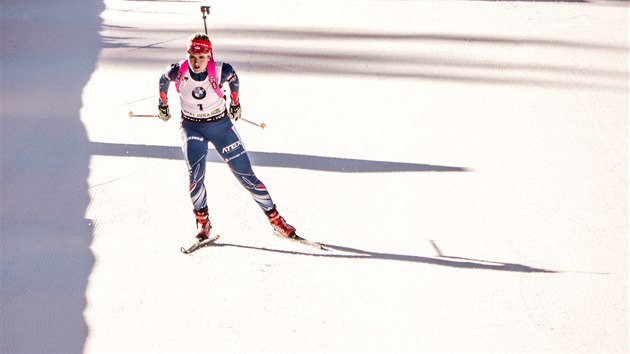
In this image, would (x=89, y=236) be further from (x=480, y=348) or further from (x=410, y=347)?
(x=480, y=348)

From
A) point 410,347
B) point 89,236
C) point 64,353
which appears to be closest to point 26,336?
point 64,353

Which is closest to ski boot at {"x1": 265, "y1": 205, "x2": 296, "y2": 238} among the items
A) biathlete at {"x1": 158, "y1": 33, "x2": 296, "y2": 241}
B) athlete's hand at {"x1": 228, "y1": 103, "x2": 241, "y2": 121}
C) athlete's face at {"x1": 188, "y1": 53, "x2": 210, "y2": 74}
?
biathlete at {"x1": 158, "y1": 33, "x2": 296, "y2": 241}

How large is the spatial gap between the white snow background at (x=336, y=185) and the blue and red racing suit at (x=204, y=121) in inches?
26.1

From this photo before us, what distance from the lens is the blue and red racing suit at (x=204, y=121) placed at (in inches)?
277

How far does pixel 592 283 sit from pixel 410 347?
69.4 inches

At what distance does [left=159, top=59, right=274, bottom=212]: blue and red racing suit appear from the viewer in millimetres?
7047

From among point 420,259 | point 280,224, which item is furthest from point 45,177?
point 420,259

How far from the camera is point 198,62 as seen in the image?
693 centimetres

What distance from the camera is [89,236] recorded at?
760 cm

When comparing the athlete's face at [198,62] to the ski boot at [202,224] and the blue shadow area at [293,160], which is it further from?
the blue shadow area at [293,160]

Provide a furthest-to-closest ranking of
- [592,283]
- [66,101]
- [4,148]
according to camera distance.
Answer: [66,101] < [4,148] < [592,283]

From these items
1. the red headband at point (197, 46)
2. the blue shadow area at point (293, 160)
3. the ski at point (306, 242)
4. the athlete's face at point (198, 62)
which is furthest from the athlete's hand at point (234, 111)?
the blue shadow area at point (293, 160)

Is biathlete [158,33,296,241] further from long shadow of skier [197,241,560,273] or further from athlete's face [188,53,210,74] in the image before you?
long shadow of skier [197,241,560,273]

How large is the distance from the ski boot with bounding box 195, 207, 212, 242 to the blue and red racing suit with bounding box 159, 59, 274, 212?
12cm
